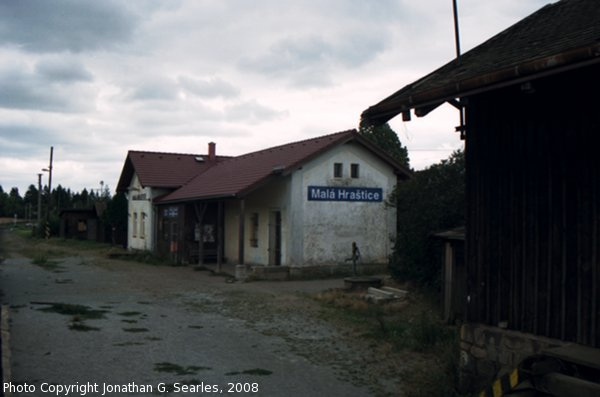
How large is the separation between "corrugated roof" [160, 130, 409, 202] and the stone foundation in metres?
13.0

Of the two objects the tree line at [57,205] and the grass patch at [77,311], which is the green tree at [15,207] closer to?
the tree line at [57,205]

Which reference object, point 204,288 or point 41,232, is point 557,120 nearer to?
point 204,288

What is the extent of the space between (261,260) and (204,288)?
18.1 feet

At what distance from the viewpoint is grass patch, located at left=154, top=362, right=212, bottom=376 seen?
725 cm

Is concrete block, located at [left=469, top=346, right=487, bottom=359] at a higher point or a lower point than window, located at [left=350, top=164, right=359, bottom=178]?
lower

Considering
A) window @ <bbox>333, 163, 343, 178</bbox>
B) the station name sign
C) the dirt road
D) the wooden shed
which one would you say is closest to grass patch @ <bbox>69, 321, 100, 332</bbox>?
the dirt road

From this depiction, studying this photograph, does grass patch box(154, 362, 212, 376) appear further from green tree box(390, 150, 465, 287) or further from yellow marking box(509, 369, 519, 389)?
green tree box(390, 150, 465, 287)

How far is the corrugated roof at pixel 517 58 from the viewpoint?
182 inches

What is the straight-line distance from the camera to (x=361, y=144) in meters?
20.5

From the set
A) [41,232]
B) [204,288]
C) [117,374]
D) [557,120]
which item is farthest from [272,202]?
[41,232]

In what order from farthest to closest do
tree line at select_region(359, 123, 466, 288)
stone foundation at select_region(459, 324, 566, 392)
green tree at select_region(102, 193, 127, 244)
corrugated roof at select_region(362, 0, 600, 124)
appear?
green tree at select_region(102, 193, 127, 244), tree line at select_region(359, 123, 466, 288), stone foundation at select_region(459, 324, 566, 392), corrugated roof at select_region(362, 0, 600, 124)

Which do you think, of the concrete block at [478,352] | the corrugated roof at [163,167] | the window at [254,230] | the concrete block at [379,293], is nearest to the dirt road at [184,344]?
the concrete block at [478,352]

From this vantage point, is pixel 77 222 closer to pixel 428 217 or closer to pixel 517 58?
pixel 428 217

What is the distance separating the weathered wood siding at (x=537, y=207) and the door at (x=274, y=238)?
579 inches
